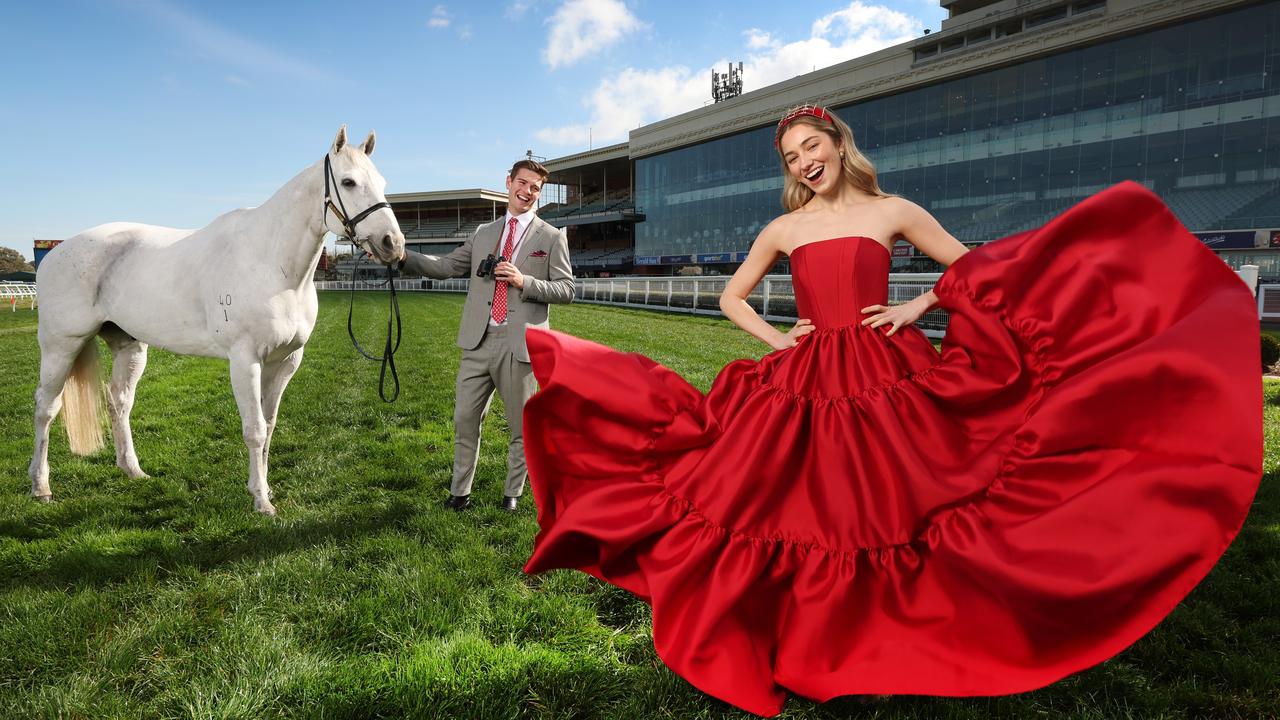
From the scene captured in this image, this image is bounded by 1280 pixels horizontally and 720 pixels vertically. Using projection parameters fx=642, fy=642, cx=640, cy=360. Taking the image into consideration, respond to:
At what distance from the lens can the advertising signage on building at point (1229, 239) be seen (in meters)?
30.1

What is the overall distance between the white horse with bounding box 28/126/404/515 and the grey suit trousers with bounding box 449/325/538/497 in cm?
81

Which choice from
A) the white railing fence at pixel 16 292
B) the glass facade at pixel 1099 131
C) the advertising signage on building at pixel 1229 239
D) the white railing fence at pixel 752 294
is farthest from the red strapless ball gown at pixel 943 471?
the white railing fence at pixel 16 292

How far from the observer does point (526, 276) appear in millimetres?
3945

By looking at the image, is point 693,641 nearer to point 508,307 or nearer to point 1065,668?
point 1065,668

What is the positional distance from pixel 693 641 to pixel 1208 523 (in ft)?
5.10

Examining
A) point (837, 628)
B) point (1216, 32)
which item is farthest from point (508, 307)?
point (1216, 32)

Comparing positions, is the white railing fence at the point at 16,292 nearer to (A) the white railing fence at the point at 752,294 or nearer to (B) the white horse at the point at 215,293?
(A) the white railing fence at the point at 752,294

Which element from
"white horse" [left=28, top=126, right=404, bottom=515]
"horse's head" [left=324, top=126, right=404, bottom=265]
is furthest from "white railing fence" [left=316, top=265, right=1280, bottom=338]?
"white horse" [left=28, top=126, right=404, bottom=515]

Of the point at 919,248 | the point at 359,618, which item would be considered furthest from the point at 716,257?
the point at 359,618

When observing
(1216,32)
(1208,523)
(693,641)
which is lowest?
(693,641)

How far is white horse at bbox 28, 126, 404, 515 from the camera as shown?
394 centimetres

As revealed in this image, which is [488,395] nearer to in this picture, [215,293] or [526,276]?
[526,276]

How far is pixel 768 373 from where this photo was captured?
257 cm

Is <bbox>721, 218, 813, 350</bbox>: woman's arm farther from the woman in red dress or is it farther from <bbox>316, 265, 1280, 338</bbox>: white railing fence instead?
<bbox>316, 265, 1280, 338</bbox>: white railing fence
